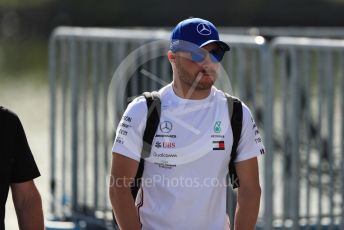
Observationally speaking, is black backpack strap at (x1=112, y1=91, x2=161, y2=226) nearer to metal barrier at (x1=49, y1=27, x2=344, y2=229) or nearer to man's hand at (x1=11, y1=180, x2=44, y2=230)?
man's hand at (x1=11, y1=180, x2=44, y2=230)

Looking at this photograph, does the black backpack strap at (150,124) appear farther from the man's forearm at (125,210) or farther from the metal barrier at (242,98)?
the metal barrier at (242,98)

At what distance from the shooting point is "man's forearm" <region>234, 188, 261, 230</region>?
4.78 m

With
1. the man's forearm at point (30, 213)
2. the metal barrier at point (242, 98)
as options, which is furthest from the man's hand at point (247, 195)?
the metal barrier at point (242, 98)

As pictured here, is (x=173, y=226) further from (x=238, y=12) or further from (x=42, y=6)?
(x=42, y=6)

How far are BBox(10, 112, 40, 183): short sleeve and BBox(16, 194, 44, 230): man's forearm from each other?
0.11 metres

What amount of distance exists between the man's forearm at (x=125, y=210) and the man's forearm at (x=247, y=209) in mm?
461

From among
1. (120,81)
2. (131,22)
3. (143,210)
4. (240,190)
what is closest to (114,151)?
(143,210)

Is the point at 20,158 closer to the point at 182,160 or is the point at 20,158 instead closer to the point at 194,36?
the point at 182,160

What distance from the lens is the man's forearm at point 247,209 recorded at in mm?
4781

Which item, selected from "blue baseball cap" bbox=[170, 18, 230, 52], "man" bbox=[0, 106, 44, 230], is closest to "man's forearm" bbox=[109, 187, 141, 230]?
"man" bbox=[0, 106, 44, 230]

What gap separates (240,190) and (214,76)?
1.79ft

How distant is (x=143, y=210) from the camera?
481 centimetres

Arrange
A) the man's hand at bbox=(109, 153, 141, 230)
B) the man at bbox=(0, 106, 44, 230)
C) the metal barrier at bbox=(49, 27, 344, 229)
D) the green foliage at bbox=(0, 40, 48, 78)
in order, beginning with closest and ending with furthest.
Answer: the man at bbox=(0, 106, 44, 230)
the man's hand at bbox=(109, 153, 141, 230)
the metal barrier at bbox=(49, 27, 344, 229)
the green foliage at bbox=(0, 40, 48, 78)

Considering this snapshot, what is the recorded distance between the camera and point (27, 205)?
460cm
